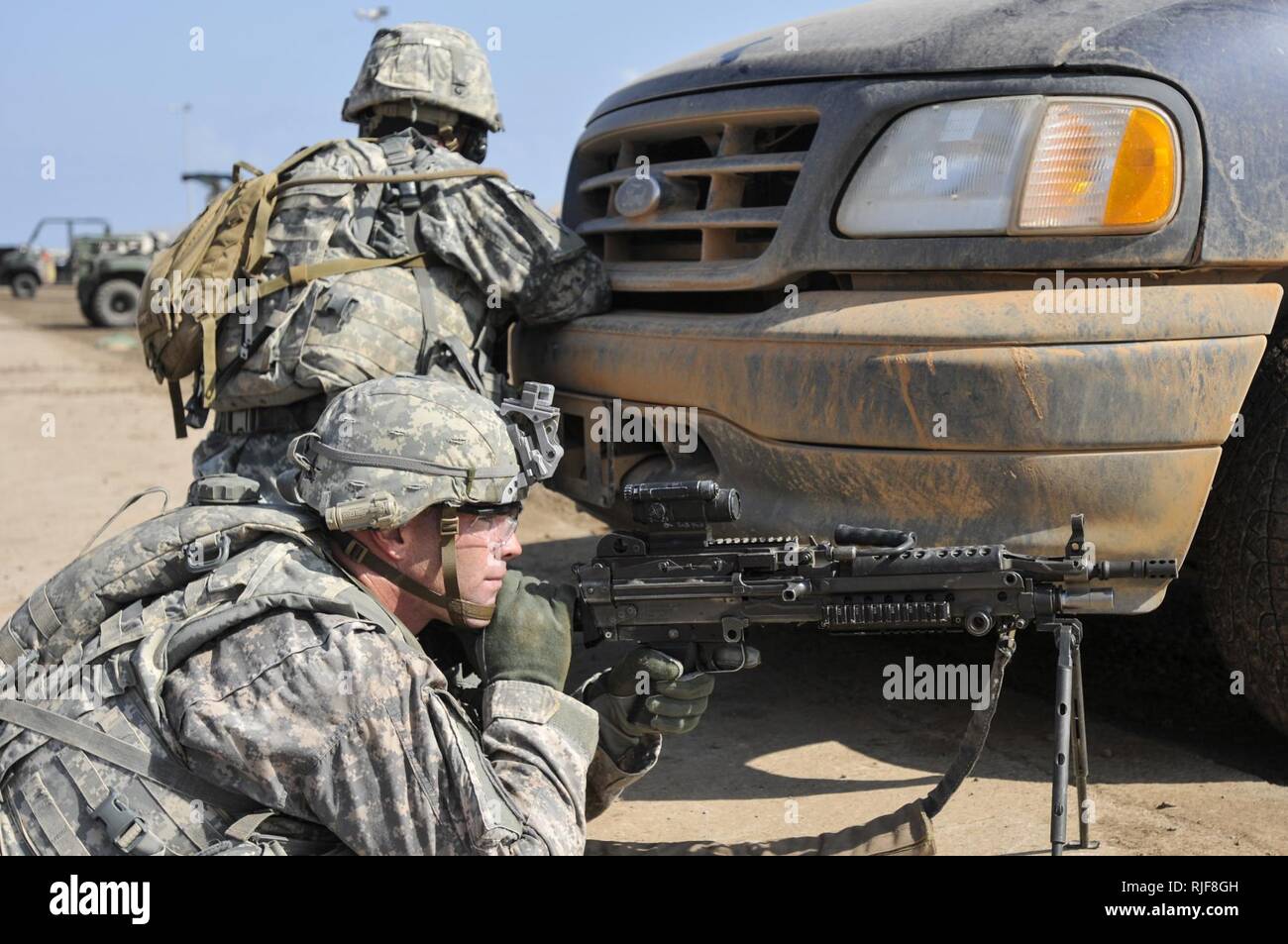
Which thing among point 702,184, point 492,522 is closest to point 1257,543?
point 702,184

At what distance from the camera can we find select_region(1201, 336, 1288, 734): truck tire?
10.1ft

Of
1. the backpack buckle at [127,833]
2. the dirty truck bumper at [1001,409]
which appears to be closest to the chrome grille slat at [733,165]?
the dirty truck bumper at [1001,409]

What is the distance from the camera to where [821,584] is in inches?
104

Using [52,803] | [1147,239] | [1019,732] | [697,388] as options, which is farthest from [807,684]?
[52,803]

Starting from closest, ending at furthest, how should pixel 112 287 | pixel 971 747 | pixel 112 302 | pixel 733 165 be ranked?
pixel 971 747
pixel 733 165
pixel 112 287
pixel 112 302

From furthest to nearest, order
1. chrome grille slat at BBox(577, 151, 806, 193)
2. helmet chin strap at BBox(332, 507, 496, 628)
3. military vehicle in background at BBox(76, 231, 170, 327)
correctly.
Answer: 1. military vehicle in background at BBox(76, 231, 170, 327)
2. chrome grille slat at BBox(577, 151, 806, 193)
3. helmet chin strap at BBox(332, 507, 496, 628)

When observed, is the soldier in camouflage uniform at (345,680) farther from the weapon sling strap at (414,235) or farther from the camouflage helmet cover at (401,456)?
the weapon sling strap at (414,235)

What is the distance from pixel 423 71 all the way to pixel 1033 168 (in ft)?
6.89

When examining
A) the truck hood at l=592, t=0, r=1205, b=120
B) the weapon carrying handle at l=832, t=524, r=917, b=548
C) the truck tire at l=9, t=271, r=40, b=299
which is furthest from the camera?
the truck tire at l=9, t=271, r=40, b=299

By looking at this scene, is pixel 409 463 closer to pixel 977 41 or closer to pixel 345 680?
pixel 345 680

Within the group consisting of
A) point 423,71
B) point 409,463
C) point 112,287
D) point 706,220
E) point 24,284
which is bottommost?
point 24,284

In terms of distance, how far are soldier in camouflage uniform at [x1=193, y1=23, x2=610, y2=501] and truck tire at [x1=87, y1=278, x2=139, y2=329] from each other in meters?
21.1

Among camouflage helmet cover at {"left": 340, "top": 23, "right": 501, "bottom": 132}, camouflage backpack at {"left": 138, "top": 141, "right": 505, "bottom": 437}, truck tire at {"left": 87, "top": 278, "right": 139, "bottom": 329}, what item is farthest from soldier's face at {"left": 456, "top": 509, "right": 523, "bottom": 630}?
truck tire at {"left": 87, "top": 278, "right": 139, "bottom": 329}

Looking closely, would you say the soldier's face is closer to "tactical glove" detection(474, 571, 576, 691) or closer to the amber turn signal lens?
"tactical glove" detection(474, 571, 576, 691)
